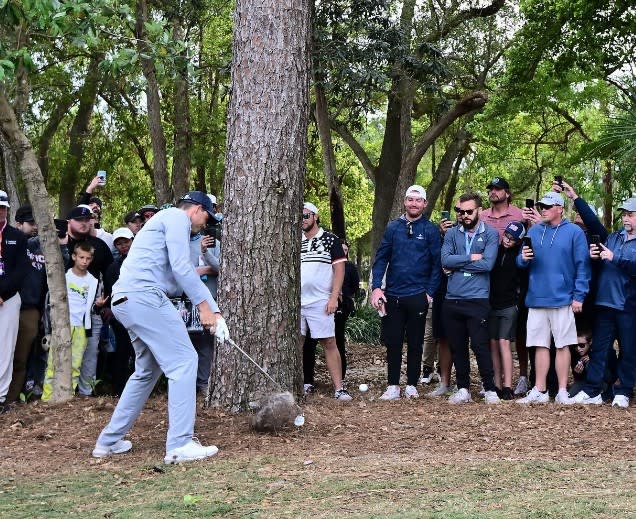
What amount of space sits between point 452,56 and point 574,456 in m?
16.0

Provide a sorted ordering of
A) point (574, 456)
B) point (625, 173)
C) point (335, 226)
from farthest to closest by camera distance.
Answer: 1. point (335, 226)
2. point (625, 173)
3. point (574, 456)

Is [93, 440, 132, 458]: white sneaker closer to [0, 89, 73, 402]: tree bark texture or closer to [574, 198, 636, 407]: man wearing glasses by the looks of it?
[0, 89, 73, 402]: tree bark texture

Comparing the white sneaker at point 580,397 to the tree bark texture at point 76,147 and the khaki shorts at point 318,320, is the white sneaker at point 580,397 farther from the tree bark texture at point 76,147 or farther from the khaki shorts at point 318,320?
the tree bark texture at point 76,147

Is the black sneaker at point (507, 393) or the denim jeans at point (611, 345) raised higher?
the denim jeans at point (611, 345)

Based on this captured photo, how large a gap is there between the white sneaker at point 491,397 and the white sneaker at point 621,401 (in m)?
1.10

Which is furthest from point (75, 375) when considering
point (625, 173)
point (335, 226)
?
point (335, 226)

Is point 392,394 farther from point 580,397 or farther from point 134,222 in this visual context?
point 134,222

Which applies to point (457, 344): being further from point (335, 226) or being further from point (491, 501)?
point (335, 226)

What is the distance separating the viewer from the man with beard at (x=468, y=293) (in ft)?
30.7

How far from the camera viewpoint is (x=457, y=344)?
9.45 metres

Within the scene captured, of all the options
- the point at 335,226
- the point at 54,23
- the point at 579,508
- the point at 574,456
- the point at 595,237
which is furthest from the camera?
the point at 335,226

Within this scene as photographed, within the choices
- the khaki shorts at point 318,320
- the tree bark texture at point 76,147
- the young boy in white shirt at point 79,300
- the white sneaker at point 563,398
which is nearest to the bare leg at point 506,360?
the white sneaker at point 563,398

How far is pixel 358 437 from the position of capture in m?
7.61

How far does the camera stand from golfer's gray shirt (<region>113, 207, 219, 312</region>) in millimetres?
6684
